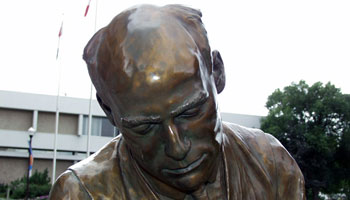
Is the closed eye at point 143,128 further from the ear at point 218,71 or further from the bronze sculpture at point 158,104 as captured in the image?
the ear at point 218,71

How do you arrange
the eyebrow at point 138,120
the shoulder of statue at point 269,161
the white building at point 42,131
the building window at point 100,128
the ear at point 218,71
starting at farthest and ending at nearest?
1. the building window at point 100,128
2. the white building at point 42,131
3. the shoulder of statue at point 269,161
4. the ear at point 218,71
5. the eyebrow at point 138,120

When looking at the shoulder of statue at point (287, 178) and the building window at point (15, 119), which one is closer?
the shoulder of statue at point (287, 178)

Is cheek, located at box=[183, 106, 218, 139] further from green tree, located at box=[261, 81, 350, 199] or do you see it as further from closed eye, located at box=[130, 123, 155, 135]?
green tree, located at box=[261, 81, 350, 199]

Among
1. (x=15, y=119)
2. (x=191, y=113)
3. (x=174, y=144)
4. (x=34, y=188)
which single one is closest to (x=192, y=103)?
(x=191, y=113)

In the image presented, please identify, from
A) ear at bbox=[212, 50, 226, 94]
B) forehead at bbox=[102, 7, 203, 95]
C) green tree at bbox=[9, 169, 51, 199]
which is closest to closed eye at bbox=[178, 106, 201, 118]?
forehead at bbox=[102, 7, 203, 95]

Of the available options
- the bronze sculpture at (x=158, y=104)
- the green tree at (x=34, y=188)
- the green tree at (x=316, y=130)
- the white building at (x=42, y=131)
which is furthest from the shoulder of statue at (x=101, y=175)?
the white building at (x=42, y=131)

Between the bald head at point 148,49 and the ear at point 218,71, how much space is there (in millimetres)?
121

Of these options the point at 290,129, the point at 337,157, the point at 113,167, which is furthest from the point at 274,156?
the point at 337,157

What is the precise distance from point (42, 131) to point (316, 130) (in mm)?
20340

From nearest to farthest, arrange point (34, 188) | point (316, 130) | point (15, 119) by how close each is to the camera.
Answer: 1. point (34, 188)
2. point (316, 130)
3. point (15, 119)

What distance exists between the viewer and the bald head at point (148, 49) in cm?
124

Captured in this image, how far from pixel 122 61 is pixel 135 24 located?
158 millimetres

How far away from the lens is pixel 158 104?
122cm

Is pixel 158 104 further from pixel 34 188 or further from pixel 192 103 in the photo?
pixel 34 188
